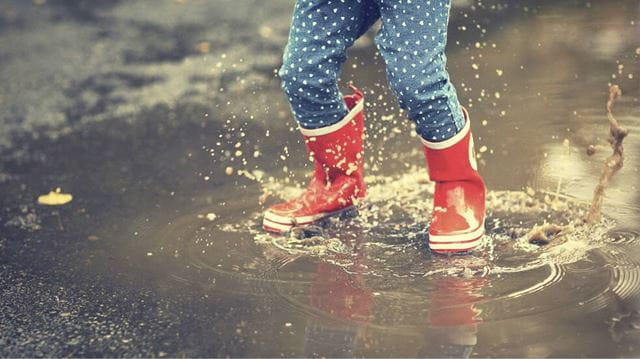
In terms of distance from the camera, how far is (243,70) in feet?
18.6

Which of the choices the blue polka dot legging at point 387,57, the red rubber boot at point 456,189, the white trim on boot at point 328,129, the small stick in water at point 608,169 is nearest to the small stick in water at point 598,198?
the small stick in water at point 608,169

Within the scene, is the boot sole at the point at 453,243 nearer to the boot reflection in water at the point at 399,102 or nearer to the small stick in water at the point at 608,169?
the boot reflection in water at the point at 399,102

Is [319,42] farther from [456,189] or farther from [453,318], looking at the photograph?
[453,318]

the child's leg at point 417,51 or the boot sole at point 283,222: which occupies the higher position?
the child's leg at point 417,51

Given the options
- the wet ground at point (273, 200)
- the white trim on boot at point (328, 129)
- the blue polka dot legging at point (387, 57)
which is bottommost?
the wet ground at point (273, 200)

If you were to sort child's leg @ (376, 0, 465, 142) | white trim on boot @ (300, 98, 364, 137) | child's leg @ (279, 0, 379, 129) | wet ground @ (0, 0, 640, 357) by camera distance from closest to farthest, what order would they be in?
wet ground @ (0, 0, 640, 357) < child's leg @ (376, 0, 465, 142) < child's leg @ (279, 0, 379, 129) < white trim on boot @ (300, 98, 364, 137)

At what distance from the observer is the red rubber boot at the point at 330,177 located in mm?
3557

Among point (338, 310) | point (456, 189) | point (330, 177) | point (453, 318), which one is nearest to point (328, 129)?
point (330, 177)

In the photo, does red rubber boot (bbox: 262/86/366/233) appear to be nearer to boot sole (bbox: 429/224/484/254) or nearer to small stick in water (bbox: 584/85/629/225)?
boot sole (bbox: 429/224/484/254)

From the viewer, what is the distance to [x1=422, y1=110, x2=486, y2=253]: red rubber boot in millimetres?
3305

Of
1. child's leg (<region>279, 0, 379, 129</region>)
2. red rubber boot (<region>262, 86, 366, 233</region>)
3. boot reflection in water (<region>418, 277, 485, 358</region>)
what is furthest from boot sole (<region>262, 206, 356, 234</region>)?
boot reflection in water (<region>418, 277, 485, 358</region>)

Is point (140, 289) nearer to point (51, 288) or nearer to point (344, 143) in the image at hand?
point (51, 288)

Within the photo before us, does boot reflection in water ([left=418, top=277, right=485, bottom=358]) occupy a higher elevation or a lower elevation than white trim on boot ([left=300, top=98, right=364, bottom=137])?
lower

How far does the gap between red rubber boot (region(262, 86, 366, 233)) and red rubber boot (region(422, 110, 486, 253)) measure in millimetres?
325
